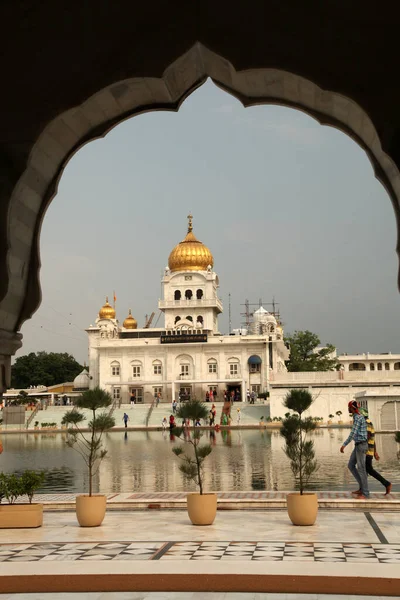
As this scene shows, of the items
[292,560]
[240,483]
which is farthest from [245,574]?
[240,483]

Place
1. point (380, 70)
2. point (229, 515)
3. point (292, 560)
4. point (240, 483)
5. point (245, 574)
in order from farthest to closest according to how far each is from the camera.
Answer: point (240, 483)
point (229, 515)
point (292, 560)
point (245, 574)
point (380, 70)

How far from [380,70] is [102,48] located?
1.66m

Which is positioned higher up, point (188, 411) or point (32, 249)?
point (32, 249)

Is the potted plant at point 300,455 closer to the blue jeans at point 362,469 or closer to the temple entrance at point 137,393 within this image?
the blue jeans at point 362,469

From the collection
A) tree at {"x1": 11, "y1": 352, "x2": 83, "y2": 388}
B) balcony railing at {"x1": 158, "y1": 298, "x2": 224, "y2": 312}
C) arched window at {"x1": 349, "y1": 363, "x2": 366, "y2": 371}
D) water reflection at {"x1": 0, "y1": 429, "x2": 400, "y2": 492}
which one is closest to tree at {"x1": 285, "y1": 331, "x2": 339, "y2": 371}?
balcony railing at {"x1": 158, "y1": 298, "x2": 224, "y2": 312}

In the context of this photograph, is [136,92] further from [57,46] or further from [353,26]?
[353,26]

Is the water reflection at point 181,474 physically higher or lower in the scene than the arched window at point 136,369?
lower

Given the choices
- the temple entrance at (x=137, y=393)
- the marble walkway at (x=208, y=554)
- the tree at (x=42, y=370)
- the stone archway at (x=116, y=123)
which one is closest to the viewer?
the stone archway at (x=116, y=123)

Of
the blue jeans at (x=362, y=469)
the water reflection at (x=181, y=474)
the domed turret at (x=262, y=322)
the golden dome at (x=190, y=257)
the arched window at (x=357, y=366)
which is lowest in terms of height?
the water reflection at (x=181, y=474)

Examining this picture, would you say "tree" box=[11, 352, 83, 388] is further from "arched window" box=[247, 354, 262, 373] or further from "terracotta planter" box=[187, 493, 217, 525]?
"terracotta planter" box=[187, 493, 217, 525]

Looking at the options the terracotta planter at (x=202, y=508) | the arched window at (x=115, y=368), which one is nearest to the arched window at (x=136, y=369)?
the arched window at (x=115, y=368)

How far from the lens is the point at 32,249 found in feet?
17.7

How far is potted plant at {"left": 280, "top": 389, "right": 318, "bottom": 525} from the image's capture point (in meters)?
8.73

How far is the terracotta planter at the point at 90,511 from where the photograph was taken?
8914mm
